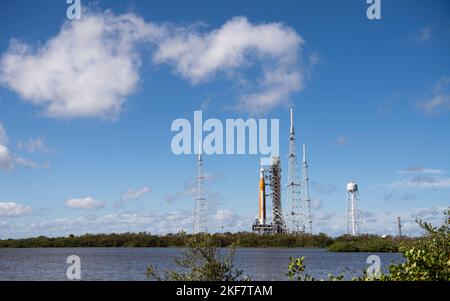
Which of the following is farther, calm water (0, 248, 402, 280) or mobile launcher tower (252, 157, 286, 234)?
mobile launcher tower (252, 157, 286, 234)

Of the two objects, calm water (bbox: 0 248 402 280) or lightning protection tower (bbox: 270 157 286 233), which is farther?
lightning protection tower (bbox: 270 157 286 233)

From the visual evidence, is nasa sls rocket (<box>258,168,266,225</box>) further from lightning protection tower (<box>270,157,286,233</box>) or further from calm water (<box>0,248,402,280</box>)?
calm water (<box>0,248,402,280</box>)

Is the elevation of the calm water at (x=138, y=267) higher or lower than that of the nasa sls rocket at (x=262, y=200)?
lower

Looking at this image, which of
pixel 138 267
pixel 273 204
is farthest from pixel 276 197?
pixel 138 267

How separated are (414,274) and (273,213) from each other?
449 feet

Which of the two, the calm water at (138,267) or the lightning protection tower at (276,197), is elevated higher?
the lightning protection tower at (276,197)

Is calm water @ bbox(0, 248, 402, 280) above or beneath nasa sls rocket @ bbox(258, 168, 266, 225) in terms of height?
beneath

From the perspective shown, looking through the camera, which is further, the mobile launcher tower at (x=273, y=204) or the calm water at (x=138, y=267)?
the mobile launcher tower at (x=273, y=204)

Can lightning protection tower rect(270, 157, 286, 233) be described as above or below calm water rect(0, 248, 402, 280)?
above

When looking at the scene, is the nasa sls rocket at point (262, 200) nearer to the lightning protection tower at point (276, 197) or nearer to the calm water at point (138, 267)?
the lightning protection tower at point (276, 197)
